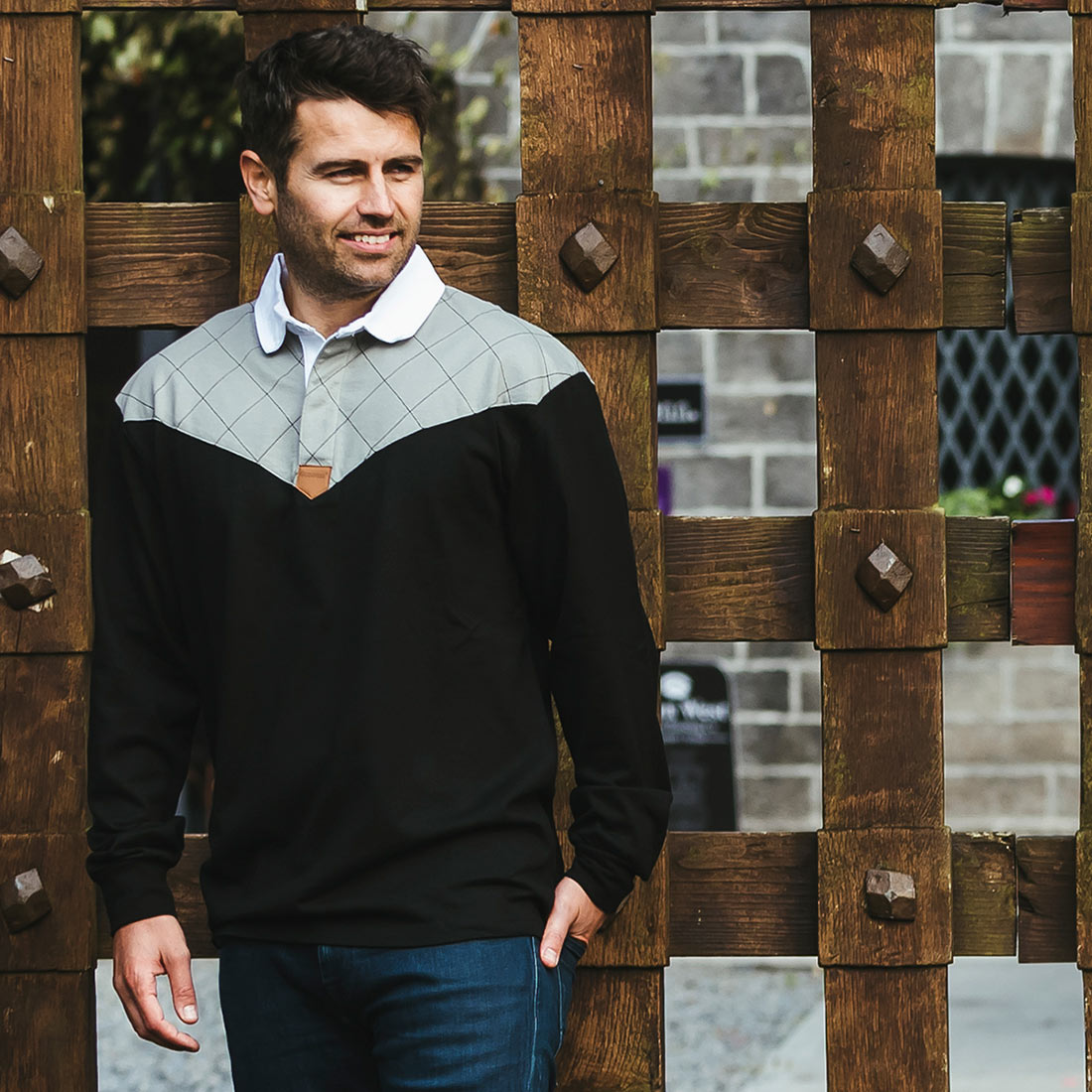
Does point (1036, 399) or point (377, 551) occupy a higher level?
point (1036, 399)

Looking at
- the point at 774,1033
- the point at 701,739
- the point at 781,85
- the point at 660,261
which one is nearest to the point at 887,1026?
the point at 660,261

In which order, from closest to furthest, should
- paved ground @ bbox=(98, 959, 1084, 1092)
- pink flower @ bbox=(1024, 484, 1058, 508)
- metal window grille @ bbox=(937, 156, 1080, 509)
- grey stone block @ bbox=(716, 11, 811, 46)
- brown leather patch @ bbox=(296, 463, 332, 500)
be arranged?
1. brown leather patch @ bbox=(296, 463, 332, 500)
2. paved ground @ bbox=(98, 959, 1084, 1092)
3. grey stone block @ bbox=(716, 11, 811, 46)
4. pink flower @ bbox=(1024, 484, 1058, 508)
5. metal window grille @ bbox=(937, 156, 1080, 509)

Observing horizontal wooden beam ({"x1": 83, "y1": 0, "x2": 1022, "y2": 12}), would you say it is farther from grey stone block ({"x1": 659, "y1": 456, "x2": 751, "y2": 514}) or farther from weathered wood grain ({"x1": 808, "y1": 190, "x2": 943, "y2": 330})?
grey stone block ({"x1": 659, "y1": 456, "x2": 751, "y2": 514})

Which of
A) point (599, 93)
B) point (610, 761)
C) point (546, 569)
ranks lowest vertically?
point (610, 761)

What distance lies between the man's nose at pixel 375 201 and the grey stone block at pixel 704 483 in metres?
3.77

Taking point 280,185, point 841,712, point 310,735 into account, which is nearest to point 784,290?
point 841,712

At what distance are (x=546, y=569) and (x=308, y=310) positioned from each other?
471 mm

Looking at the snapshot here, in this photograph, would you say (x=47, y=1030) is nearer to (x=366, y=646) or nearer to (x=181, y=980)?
(x=181, y=980)

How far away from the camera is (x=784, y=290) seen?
2746 millimetres

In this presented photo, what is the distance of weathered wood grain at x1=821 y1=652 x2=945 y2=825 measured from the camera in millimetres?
2752

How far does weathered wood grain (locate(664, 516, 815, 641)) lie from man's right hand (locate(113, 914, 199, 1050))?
89cm

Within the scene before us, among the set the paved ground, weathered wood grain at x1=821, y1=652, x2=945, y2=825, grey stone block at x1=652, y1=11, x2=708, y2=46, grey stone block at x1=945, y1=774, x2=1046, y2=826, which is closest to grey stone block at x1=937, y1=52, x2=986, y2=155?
grey stone block at x1=652, y1=11, x2=708, y2=46

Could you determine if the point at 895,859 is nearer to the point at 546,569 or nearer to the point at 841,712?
the point at 841,712

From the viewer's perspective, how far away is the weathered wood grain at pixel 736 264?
2.75 m
